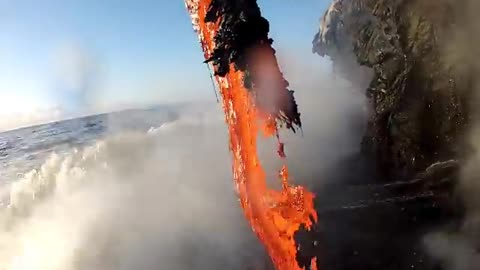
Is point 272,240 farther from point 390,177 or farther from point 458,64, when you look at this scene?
point 390,177

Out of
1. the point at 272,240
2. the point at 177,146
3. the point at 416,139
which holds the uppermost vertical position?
the point at 177,146

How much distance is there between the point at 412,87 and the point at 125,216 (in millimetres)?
24639

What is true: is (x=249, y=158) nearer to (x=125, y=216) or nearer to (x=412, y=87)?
(x=412, y=87)

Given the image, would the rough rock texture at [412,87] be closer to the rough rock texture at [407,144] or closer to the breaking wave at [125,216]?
the rough rock texture at [407,144]

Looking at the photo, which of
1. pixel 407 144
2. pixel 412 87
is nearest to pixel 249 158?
pixel 412 87

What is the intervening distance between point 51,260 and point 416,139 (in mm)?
25903

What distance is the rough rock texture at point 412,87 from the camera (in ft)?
85.5

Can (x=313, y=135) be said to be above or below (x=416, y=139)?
above

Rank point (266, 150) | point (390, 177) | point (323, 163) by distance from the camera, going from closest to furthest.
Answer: point (390, 177) < point (323, 163) < point (266, 150)

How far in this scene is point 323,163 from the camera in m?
46.8

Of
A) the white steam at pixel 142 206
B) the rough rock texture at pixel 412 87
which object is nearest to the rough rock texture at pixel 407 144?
the rough rock texture at pixel 412 87

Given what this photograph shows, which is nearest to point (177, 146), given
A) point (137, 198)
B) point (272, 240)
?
point (137, 198)

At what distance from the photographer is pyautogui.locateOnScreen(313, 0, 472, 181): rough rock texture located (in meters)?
26.1

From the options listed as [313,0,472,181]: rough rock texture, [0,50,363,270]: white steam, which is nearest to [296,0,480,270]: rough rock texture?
[313,0,472,181]: rough rock texture
